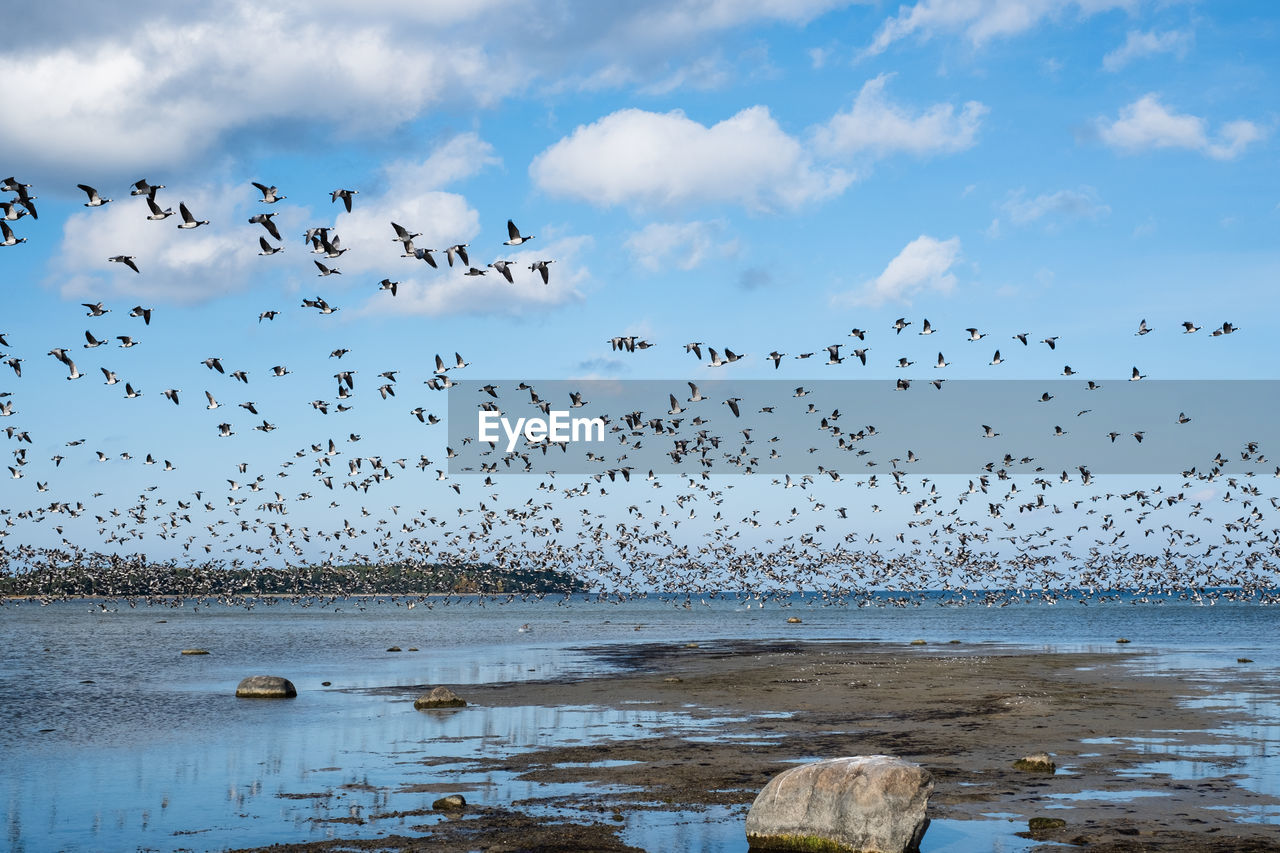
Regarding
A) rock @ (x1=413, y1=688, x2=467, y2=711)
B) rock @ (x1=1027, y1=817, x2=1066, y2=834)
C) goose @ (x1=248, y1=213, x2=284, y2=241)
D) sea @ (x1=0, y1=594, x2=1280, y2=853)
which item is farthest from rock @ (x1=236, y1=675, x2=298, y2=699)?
rock @ (x1=1027, y1=817, x2=1066, y2=834)

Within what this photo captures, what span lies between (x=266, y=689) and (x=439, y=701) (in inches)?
389

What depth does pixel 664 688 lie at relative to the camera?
50.0 metres

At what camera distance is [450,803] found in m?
23.5

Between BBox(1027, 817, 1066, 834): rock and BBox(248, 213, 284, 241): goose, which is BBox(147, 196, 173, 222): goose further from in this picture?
BBox(1027, 817, 1066, 834): rock

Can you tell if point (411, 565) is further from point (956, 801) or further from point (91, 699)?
point (956, 801)

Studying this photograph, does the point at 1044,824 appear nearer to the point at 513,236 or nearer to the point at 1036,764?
the point at 1036,764

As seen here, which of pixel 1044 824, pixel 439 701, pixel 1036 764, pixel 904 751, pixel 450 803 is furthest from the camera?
pixel 439 701

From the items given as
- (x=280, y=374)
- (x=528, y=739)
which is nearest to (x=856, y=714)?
(x=528, y=739)

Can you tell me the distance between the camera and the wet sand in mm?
21203

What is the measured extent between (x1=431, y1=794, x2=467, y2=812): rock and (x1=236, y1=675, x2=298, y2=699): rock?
88.9 ft

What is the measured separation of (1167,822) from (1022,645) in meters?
68.5

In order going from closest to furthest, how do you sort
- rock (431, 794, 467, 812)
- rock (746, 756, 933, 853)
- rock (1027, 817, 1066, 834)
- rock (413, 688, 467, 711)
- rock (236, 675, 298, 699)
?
rock (746, 756, 933, 853)
rock (1027, 817, 1066, 834)
rock (431, 794, 467, 812)
rock (413, 688, 467, 711)
rock (236, 675, 298, 699)

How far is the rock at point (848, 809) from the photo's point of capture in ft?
63.3

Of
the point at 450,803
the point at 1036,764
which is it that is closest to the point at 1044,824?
the point at 1036,764
